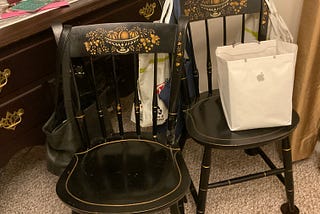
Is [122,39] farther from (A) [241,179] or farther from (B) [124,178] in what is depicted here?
(A) [241,179]

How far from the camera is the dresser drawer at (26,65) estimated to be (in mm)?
1231

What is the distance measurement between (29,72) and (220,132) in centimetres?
69

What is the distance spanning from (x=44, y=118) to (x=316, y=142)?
124 centimetres

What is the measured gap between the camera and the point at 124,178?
1.24 m

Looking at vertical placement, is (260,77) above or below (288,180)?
above

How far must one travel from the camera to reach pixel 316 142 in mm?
1829

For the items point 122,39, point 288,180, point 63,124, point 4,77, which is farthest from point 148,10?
point 288,180

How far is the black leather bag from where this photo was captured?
127 cm

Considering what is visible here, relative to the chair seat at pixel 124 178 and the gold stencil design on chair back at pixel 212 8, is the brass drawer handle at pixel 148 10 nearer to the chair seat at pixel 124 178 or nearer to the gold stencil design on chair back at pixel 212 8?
the gold stencil design on chair back at pixel 212 8

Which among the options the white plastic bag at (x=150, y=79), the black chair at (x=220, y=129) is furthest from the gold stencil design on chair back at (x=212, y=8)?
the white plastic bag at (x=150, y=79)

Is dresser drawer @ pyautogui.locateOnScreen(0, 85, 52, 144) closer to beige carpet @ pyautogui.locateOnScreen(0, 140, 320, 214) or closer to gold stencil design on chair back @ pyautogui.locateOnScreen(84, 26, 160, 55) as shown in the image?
gold stencil design on chair back @ pyautogui.locateOnScreen(84, 26, 160, 55)

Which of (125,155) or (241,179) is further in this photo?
(241,179)

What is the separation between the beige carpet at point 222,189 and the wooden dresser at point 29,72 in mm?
465

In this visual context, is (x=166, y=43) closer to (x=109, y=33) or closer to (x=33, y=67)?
(x=109, y=33)
